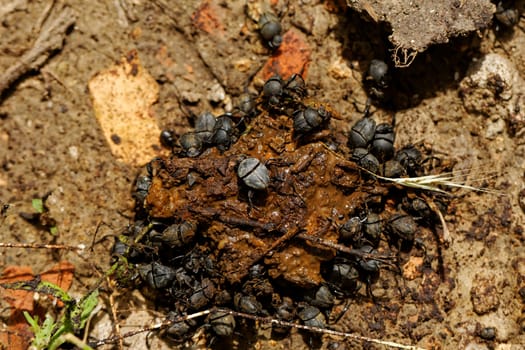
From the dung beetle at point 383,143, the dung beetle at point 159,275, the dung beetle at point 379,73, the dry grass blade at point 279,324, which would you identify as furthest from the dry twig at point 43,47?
the dung beetle at point 383,143

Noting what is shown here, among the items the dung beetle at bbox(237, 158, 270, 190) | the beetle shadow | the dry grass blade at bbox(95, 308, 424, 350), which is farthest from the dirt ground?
the dung beetle at bbox(237, 158, 270, 190)

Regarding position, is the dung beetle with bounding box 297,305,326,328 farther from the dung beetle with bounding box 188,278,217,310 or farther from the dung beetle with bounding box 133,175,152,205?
the dung beetle with bounding box 133,175,152,205

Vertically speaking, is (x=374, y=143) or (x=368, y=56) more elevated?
A: (x=368, y=56)

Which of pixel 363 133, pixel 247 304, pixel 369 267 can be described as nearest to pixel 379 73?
pixel 363 133

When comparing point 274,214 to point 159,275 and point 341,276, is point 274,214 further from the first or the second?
point 159,275

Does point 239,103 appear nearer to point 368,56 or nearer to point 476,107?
point 368,56

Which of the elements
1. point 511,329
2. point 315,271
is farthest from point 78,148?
point 511,329
